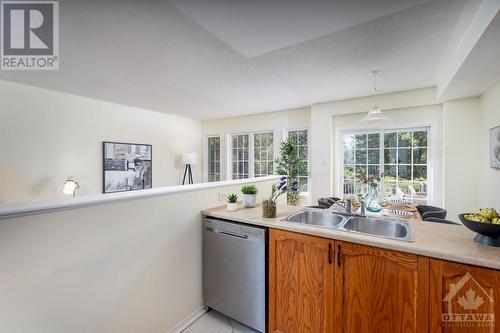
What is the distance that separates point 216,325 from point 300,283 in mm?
927

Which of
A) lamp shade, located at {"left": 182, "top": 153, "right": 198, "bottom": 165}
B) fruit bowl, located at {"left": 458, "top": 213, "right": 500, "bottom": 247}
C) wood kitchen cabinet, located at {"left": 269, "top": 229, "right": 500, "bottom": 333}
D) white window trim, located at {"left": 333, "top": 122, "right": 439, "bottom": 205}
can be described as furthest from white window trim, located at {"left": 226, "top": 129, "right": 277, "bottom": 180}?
fruit bowl, located at {"left": 458, "top": 213, "right": 500, "bottom": 247}

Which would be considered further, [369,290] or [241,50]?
[241,50]

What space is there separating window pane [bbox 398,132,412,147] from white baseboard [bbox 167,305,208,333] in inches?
162

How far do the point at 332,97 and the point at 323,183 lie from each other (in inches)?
67.3

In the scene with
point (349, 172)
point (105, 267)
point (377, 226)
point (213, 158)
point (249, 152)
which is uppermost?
point (249, 152)

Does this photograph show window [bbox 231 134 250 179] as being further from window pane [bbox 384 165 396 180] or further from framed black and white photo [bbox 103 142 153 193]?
window pane [bbox 384 165 396 180]

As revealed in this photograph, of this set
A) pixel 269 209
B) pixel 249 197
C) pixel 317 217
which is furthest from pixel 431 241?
pixel 249 197

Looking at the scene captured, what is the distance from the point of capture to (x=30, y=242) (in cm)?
109

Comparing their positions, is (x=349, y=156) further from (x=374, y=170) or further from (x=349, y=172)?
(x=374, y=170)

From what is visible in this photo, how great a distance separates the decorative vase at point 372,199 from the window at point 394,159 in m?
1.91

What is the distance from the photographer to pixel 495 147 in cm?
281

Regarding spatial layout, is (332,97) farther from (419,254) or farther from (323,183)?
(419,254)

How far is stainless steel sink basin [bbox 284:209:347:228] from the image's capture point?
6.29ft

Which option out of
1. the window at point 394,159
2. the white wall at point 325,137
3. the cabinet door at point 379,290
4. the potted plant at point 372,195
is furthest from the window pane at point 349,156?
the cabinet door at point 379,290
